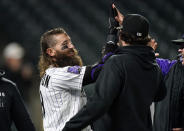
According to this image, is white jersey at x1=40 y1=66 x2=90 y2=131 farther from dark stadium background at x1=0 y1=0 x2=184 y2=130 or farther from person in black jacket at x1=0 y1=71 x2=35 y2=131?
dark stadium background at x1=0 y1=0 x2=184 y2=130

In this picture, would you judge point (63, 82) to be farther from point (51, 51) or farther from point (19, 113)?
point (19, 113)

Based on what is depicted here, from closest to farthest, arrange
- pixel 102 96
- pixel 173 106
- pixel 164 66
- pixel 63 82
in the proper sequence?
pixel 102 96 < pixel 63 82 < pixel 173 106 < pixel 164 66

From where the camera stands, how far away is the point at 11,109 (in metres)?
2.45

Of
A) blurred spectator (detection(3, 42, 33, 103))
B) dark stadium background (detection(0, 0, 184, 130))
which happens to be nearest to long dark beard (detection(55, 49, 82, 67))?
blurred spectator (detection(3, 42, 33, 103))

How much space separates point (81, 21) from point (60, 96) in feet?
13.1

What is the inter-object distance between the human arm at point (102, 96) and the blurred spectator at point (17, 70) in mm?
2639

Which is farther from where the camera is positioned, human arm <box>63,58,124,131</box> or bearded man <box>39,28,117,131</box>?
bearded man <box>39,28,117,131</box>

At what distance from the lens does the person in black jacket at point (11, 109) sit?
2.40m

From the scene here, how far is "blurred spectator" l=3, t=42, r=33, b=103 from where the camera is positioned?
448 centimetres

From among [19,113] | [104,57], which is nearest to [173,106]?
[104,57]

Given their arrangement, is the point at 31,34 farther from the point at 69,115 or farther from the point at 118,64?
the point at 118,64

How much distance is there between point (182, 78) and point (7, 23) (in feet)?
12.3

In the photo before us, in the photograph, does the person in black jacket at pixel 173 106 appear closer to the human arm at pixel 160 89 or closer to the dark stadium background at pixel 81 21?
the human arm at pixel 160 89

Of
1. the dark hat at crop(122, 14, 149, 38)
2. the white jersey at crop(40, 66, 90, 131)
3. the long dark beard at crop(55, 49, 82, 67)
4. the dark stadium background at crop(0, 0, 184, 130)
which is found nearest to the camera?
the dark hat at crop(122, 14, 149, 38)
